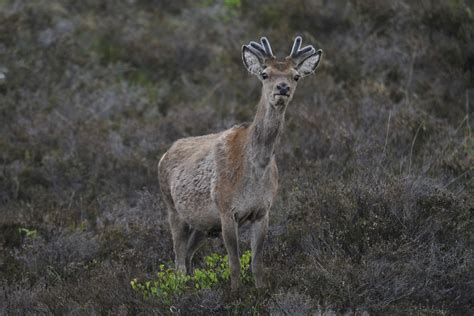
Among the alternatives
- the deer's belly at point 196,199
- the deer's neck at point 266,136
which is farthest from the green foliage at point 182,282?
the deer's neck at point 266,136

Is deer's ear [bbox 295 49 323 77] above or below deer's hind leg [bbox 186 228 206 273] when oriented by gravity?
above

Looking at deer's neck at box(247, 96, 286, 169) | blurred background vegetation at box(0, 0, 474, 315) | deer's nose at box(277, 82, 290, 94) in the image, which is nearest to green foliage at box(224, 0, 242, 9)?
blurred background vegetation at box(0, 0, 474, 315)

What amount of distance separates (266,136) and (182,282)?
149cm

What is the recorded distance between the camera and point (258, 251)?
21.8 ft

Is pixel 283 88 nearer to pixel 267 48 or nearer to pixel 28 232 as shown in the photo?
pixel 267 48

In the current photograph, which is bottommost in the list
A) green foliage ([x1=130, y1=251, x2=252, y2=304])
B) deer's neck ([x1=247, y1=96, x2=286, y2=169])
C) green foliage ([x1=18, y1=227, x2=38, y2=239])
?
green foliage ([x1=18, y1=227, x2=38, y2=239])

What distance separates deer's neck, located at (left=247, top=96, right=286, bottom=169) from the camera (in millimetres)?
6613

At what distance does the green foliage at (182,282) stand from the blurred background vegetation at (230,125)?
0.11 meters

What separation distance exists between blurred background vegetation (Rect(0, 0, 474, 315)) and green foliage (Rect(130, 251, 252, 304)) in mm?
113

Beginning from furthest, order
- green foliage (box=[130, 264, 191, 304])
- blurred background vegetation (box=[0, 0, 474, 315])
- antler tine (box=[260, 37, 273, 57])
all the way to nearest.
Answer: antler tine (box=[260, 37, 273, 57]), blurred background vegetation (box=[0, 0, 474, 315]), green foliage (box=[130, 264, 191, 304])

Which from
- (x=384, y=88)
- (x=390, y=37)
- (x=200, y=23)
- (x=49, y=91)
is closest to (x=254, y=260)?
(x=384, y=88)

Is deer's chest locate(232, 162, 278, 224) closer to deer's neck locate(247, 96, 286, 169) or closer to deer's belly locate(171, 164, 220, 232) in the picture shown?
deer's neck locate(247, 96, 286, 169)

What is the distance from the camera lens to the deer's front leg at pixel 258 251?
664 centimetres

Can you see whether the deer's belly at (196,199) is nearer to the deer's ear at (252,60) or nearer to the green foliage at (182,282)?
the green foliage at (182,282)
